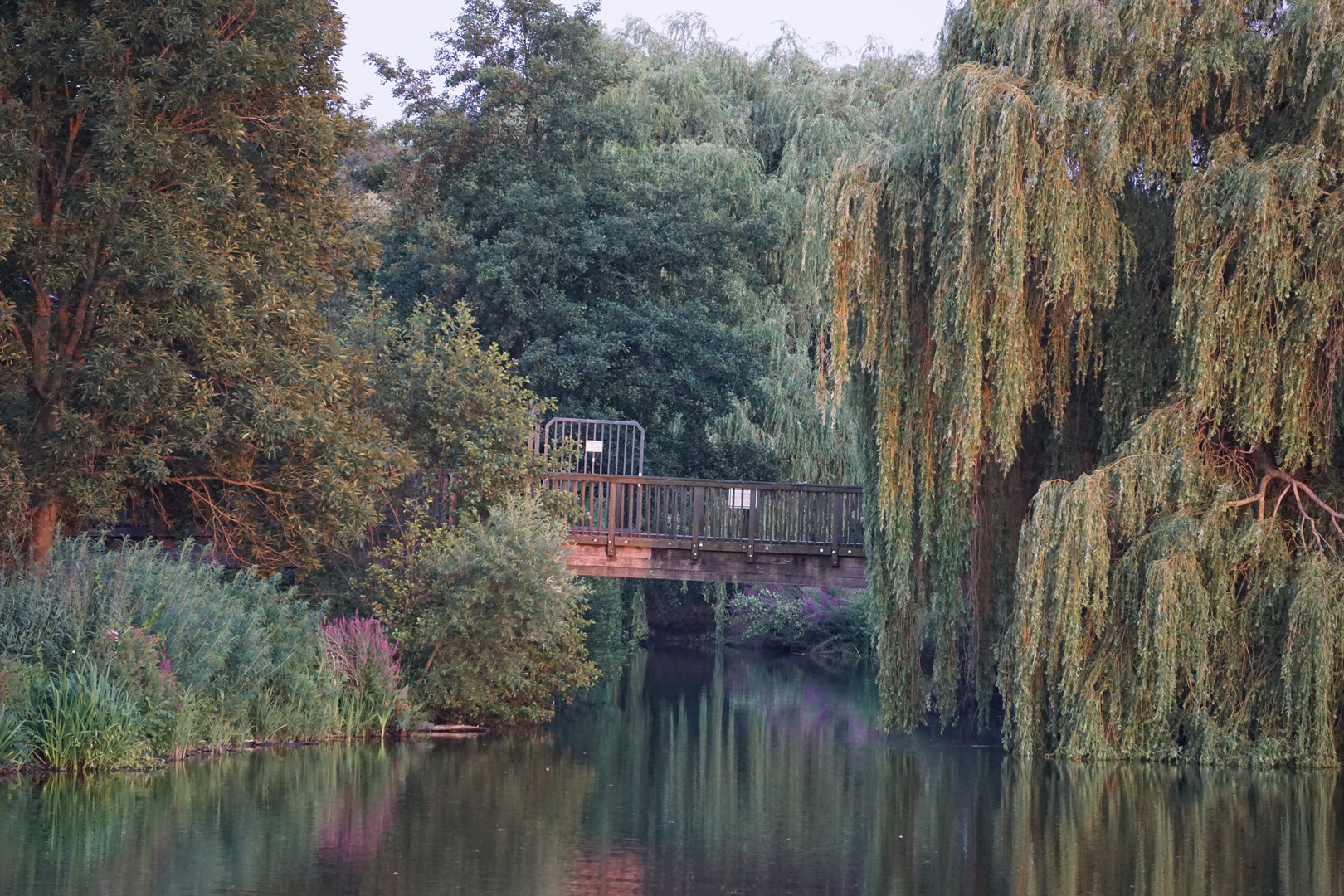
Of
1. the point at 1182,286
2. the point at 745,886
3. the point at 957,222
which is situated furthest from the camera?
the point at 957,222

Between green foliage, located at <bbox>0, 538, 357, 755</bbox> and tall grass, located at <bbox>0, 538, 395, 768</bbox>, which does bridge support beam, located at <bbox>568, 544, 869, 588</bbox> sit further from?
green foliage, located at <bbox>0, 538, 357, 755</bbox>

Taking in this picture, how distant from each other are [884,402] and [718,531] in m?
5.51

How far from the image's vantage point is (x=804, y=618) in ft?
107

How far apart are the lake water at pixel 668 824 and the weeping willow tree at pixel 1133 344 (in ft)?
3.33

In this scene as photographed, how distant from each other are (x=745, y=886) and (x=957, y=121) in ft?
28.5

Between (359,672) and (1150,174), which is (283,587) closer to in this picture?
(359,672)

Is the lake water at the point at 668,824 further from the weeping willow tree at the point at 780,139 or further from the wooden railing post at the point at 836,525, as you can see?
the weeping willow tree at the point at 780,139

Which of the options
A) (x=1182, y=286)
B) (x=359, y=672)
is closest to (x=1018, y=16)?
(x=1182, y=286)

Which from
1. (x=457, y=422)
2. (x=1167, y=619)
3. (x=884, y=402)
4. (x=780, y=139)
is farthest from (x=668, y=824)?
(x=780, y=139)

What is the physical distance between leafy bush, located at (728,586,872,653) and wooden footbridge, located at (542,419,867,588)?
11.9 m

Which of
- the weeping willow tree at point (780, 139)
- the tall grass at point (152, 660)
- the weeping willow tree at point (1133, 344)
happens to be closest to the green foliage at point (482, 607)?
the tall grass at point (152, 660)

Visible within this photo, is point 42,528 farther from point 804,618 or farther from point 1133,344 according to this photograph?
point 804,618

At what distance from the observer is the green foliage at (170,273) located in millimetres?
14062

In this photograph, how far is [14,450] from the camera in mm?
14188
